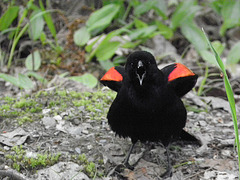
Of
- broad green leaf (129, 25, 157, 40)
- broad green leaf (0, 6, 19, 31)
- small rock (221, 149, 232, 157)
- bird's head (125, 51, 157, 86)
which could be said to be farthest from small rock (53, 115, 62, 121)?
broad green leaf (129, 25, 157, 40)

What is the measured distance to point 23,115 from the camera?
11.5 feet

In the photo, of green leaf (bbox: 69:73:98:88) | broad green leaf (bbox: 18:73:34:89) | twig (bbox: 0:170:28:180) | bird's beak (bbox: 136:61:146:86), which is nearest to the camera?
twig (bbox: 0:170:28:180)

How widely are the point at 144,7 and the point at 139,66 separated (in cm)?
341

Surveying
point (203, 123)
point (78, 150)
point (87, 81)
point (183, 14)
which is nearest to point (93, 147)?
point (78, 150)

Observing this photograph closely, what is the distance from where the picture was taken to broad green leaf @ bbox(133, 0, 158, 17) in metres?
5.76

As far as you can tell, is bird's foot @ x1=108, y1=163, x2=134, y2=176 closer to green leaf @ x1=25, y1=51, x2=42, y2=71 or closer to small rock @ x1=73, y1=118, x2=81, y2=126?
small rock @ x1=73, y1=118, x2=81, y2=126

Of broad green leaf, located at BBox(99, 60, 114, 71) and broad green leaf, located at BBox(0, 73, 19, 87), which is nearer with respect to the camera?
broad green leaf, located at BBox(0, 73, 19, 87)

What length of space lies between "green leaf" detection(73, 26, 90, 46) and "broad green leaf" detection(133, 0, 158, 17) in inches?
44.5

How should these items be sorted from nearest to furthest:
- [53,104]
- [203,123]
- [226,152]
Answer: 1. [226,152]
2. [53,104]
3. [203,123]

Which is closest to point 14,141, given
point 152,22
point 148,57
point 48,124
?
point 48,124

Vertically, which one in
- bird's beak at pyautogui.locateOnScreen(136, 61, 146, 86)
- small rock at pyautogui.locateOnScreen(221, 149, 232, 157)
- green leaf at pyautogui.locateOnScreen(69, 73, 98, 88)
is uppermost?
bird's beak at pyautogui.locateOnScreen(136, 61, 146, 86)

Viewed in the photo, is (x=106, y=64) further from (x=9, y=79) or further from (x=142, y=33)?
(x=9, y=79)

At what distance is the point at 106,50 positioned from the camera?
4797 millimetres

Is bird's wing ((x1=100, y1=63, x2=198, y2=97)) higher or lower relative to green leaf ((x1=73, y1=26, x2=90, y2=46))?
higher
